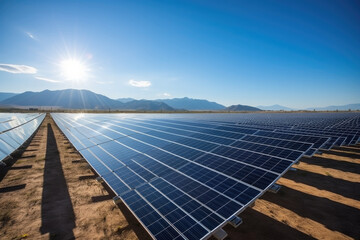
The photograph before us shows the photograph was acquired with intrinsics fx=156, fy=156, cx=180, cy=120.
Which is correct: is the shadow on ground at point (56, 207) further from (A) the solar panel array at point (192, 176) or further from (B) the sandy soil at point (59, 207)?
(A) the solar panel array at point (192, 176)

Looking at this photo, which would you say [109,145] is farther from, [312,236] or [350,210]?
[350,210]

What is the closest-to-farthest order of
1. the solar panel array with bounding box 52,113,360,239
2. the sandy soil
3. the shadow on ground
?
the solar panel array with bounding box 52,113,360,239 < the sandy soil < the shadow on ground

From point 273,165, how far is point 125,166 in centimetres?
893

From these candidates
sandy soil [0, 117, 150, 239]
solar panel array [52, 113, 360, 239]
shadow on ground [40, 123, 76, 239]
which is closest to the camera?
solar panel array [52, 113, 360, 239]

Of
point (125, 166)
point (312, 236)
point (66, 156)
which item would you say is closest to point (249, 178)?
point (312, 236)

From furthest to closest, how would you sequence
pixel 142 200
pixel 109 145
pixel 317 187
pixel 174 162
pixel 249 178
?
pixel 109 145 → pixel 317 187 → pixel 174 162 → pixel 249 178 → pixel 142 200

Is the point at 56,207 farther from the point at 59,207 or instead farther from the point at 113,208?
the point at 113,208

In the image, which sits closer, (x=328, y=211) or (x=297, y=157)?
(x=297, y=157)

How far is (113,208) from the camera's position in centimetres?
1073

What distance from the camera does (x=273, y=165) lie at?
27.6ft

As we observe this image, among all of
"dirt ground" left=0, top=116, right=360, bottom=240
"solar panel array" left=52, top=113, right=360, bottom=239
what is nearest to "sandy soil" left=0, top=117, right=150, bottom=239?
"dirt ground" left=0, top=116, right=360, bottom=240

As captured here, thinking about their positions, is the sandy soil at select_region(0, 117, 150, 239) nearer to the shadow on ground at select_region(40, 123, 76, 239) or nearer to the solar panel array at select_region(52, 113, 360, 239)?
the shadow on ground at select_region(40, 123, 76, 239)

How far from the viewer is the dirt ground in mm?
8656

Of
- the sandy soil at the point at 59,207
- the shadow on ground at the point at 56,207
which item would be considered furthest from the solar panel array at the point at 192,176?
the shadow on ground at the point at 56,207
